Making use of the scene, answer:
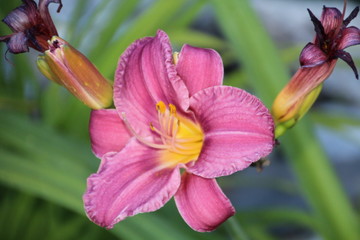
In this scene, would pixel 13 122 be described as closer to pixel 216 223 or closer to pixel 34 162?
pixel 34 162

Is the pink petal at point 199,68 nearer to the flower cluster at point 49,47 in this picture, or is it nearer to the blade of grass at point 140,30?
the flower cluster at point 49,47

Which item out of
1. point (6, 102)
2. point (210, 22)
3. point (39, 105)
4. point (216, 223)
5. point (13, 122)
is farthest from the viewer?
point (210, 22)

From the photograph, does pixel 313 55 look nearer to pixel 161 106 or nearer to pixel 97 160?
pixel 161 106

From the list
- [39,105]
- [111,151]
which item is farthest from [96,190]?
[39,105]

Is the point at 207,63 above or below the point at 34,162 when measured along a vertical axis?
above

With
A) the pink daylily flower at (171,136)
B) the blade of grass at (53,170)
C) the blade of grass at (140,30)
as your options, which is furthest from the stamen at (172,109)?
the blade of grass at (140,30)

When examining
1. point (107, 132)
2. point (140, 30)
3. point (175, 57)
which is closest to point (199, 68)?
point (175, 57)
